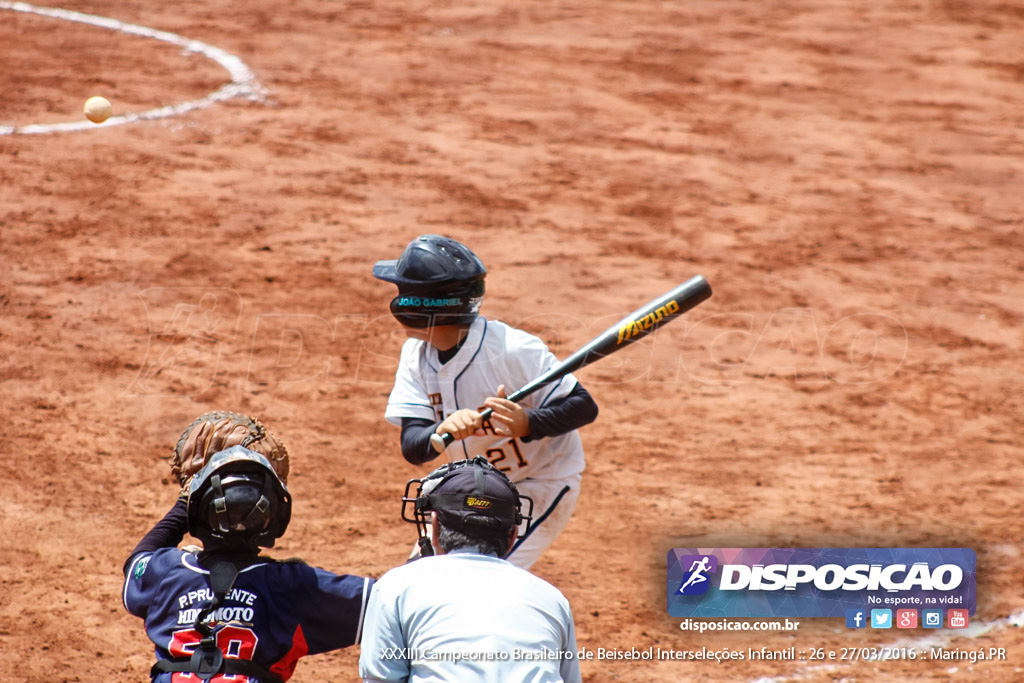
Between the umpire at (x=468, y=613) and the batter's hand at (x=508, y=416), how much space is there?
0.94 metres

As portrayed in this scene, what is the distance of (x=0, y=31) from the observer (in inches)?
494

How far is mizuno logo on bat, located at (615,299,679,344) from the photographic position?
14.4 ft

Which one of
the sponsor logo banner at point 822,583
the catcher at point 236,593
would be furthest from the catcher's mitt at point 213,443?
the sponsor logo banner at point 822,583

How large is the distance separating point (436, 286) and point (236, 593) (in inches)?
58.1

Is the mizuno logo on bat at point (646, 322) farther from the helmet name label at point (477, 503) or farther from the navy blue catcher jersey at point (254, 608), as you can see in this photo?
the navy blue catcher jersey at point (254, 608)

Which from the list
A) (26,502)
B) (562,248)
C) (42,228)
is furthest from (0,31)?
(26,502)

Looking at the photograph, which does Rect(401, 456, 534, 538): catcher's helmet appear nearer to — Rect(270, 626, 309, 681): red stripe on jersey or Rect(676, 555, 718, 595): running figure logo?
Rect(270, 626, 309, 681): red stripe on jersey

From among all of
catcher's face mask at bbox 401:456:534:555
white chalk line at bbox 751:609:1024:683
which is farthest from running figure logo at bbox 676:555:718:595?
catcher's face mask at bbox 401:456:534:555

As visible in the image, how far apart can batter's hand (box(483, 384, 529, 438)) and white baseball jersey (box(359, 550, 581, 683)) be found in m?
1.08

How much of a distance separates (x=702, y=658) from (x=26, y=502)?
3.78m

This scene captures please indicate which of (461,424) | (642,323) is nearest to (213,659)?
(461,424)

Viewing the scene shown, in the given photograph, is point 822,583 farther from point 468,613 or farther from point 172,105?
point 172,105

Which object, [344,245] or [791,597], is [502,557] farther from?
[344,245]

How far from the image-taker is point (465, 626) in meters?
2.72
